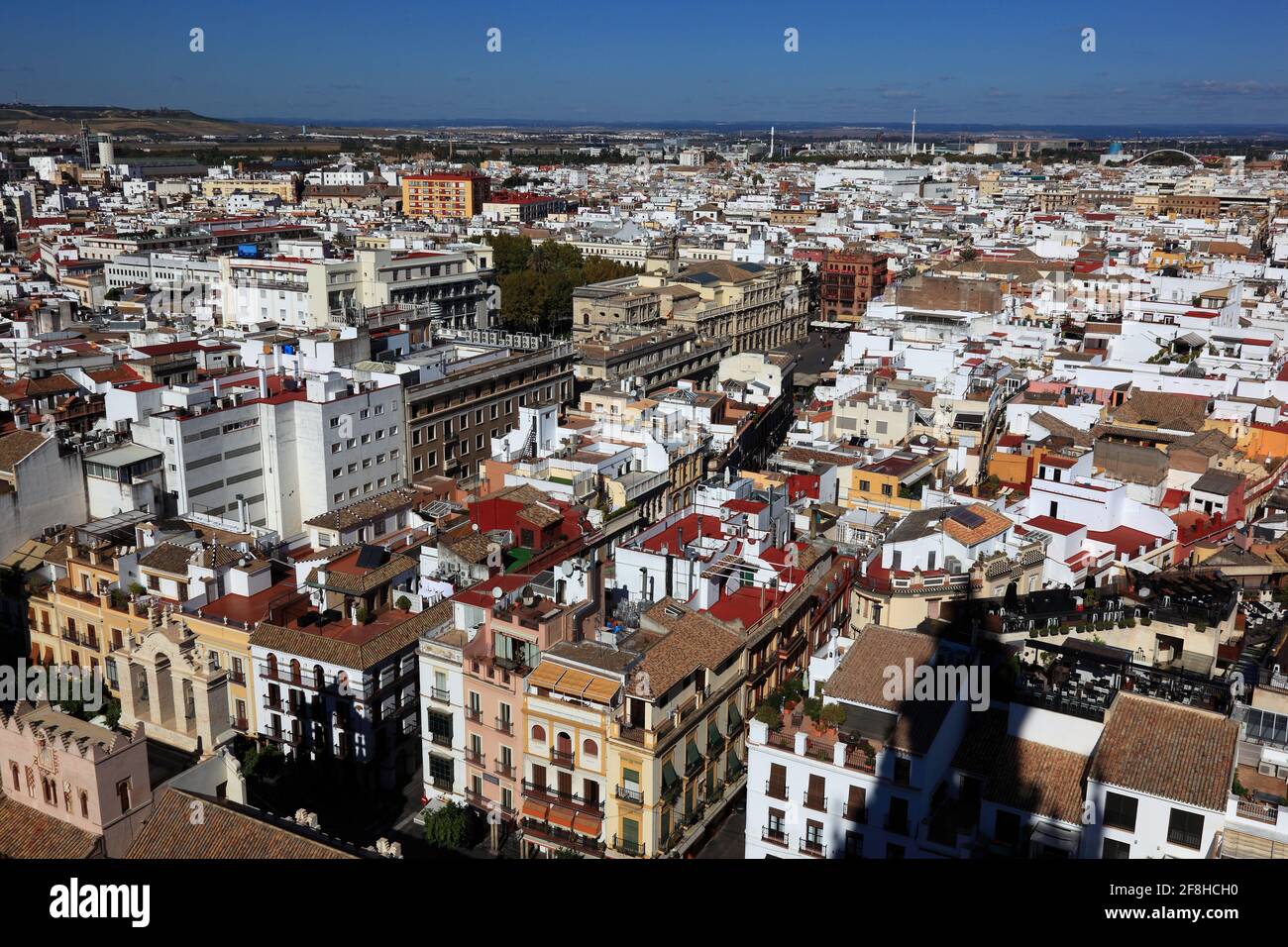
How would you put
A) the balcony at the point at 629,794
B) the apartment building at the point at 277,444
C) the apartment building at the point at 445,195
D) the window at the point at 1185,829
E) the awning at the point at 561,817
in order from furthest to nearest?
the apartment building at the point at 445,195 → the apartment building at the point at 277,444 → the awning at the point at 561,817 → the balcony at the point at 629,794 → the window at the point at 1185,829

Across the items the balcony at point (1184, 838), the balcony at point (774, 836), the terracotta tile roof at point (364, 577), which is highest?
the terracotta tile roof at point (364, 577)

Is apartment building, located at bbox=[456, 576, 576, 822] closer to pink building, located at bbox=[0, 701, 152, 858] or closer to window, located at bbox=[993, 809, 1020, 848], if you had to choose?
pink building, located at bbox=[0, 701, 152, 858]

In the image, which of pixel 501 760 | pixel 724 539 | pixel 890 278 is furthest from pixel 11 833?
pixel 890 278

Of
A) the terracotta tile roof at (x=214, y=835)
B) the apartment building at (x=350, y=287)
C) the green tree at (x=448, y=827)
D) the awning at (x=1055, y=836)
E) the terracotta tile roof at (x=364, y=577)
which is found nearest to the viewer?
the terracotta tile roof at (x=214, y=835)

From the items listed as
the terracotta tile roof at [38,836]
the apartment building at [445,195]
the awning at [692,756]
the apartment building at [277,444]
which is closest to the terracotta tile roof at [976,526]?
the awning at [692,756]

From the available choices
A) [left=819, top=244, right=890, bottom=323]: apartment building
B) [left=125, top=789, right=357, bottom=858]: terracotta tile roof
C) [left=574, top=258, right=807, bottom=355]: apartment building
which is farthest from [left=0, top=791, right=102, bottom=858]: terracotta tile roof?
[left=819, top=244, right=890, bottom=323]: apartment building

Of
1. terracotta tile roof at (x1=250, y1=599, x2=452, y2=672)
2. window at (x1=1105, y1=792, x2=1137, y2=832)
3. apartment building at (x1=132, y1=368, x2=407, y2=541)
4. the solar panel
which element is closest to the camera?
window at (x1=1105, y1=792, x2=1137, y2=832)

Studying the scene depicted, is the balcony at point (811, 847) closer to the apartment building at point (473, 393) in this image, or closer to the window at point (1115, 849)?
the window at point (1115, 849)
